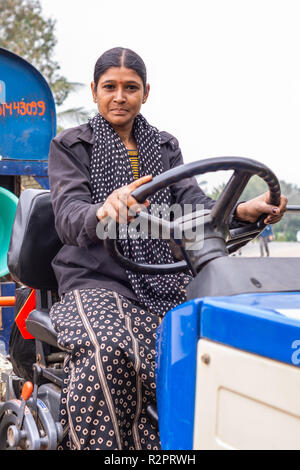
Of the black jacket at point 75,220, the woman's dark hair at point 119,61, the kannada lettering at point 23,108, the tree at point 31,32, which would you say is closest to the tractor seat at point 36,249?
the black jacket at point 75,220

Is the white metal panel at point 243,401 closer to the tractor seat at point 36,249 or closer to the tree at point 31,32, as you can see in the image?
the tractor seat at point 36,249

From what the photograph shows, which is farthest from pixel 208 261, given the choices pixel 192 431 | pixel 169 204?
pixel 169 204

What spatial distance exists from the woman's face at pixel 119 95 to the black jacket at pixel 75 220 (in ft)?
0.33

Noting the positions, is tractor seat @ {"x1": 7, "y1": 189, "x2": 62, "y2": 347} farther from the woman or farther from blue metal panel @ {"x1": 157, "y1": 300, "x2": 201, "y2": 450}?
blue metal panel @ {"x1": 157, "y1": 300, "x2": 201, "y2": 450}

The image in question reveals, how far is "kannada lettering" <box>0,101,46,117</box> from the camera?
4.32m

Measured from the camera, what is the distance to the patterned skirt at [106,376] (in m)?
1.51

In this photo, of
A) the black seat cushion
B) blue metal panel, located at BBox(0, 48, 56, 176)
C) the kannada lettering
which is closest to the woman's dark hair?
the black seat cushion

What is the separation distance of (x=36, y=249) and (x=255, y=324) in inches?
45.2

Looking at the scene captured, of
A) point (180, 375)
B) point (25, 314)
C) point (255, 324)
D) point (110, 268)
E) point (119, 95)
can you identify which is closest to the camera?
point (255, 324)

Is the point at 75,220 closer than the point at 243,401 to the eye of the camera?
No

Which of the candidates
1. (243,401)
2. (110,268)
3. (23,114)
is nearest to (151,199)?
(110,268)

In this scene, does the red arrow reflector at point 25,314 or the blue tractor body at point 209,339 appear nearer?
the blue tractor body at point 209,339

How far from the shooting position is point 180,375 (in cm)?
120

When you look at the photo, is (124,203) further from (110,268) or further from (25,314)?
(25,314)
